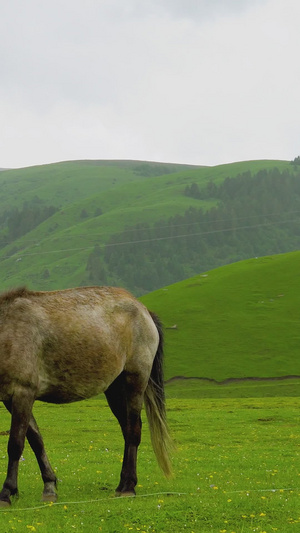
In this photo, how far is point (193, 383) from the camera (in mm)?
82938

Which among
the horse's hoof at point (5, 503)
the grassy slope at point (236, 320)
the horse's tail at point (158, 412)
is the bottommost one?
the grassy slope at point (236, 320)

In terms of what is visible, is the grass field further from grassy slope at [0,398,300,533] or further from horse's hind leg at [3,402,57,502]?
horse's hind leg at [3,402,57,502]

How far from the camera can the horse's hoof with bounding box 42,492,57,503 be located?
1269cm

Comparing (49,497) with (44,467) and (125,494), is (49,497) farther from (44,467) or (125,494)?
(125,494)

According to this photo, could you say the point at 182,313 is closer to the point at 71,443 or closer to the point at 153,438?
the point at 71,443

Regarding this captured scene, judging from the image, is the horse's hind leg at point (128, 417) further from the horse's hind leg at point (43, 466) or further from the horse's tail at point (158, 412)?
the horse's hind leg at point (43, 466)

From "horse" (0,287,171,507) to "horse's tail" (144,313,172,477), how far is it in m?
0.02

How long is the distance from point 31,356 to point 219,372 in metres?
75.7

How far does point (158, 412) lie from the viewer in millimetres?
14508

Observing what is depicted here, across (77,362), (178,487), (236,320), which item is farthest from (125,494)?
(236,320)

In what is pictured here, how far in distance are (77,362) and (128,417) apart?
1.91 meters

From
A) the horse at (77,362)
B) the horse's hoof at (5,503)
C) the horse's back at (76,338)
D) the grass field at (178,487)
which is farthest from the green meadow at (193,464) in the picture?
the horse's back at (76,338)

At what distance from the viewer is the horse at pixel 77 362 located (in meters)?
12.1

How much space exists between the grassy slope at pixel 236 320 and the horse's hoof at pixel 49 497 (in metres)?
72.1
